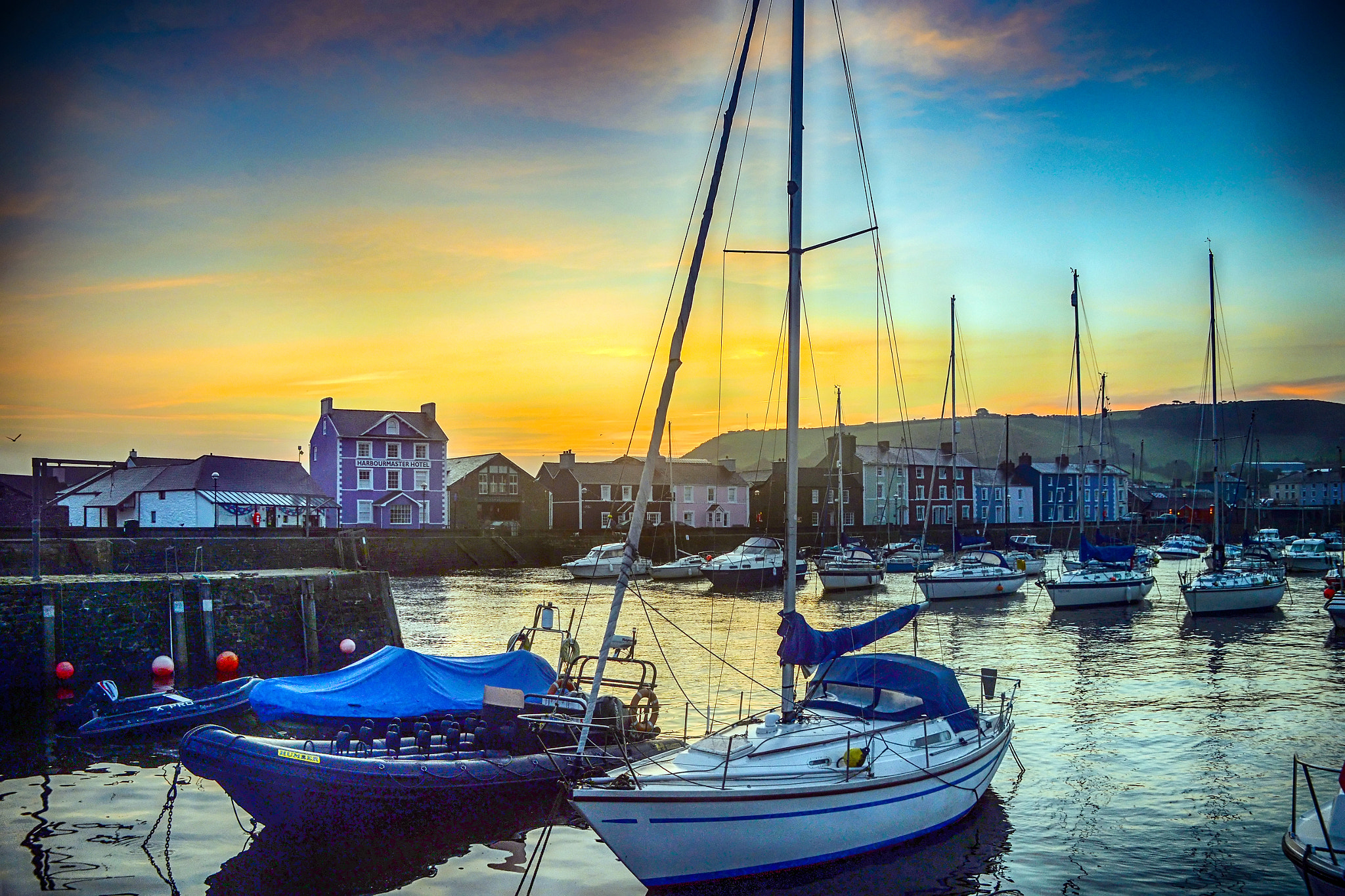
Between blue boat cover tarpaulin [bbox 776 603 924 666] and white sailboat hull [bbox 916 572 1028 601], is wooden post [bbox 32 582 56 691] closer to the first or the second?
→ blue boat cover tarpaulin [bbox 776 603 924 666]

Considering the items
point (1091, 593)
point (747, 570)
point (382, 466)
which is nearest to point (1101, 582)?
point (1091, 593)

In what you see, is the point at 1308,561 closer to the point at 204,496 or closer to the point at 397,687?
the point at 397,687

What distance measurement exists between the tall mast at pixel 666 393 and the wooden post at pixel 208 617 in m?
18.4

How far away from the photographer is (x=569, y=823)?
16516 mm

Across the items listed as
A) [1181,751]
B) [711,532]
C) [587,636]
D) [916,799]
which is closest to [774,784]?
[916,799]

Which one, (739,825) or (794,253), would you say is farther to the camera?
(794,253)

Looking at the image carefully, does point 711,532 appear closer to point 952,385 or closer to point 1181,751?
point 952,385

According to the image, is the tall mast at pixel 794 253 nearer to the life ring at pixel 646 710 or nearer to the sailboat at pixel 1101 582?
the life ring at pixel 646 710

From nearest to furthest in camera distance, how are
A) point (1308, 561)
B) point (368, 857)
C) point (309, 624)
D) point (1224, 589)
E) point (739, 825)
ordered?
point (739, 825), point (368, 857), point (309, 624), point (1224, 589), point (1308, 561)

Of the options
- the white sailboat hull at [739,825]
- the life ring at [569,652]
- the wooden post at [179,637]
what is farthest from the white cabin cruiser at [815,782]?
the wooden post at [179,637]

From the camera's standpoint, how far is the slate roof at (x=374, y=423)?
260ft

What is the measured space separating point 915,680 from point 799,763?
3512 millimetres

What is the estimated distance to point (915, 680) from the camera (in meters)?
16.3

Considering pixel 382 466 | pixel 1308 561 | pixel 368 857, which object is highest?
pixel 382 466
